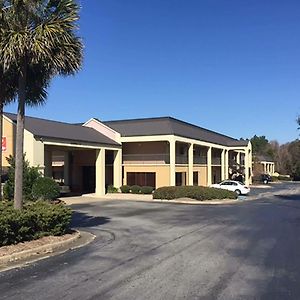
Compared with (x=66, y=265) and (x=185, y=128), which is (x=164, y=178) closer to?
(x=185, y=128)

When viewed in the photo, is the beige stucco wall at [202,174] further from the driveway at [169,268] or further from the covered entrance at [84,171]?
the driveway at [169,268]

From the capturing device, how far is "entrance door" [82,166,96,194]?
49.0 meters

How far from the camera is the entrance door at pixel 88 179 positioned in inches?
1930

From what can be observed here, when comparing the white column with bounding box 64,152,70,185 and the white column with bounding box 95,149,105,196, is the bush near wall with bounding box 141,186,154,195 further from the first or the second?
the white column with bounding box 64,152,70,185

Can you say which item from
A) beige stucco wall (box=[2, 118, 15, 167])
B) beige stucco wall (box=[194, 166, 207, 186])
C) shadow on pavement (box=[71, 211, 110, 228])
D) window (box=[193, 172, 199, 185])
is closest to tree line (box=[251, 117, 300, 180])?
beige stucco wall (box=[194, 166, 207, 186])

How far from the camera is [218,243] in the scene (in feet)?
44.5

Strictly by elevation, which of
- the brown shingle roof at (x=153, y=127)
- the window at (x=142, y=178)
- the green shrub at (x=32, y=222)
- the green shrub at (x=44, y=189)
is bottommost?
the green shrub at (x=32, y=222)

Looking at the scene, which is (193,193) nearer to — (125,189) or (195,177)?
(125,189)

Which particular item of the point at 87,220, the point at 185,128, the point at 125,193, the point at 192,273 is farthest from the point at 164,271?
the point at 185,128

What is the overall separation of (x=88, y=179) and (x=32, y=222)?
120 feet

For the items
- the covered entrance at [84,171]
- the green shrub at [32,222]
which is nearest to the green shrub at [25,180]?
the green shrub at [32,222]

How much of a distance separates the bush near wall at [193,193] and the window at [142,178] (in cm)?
861

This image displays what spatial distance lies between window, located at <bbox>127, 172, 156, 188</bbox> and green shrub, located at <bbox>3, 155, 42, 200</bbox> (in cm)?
1805

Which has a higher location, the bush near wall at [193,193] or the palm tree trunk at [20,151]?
the palm tree trunk at [20,151]
